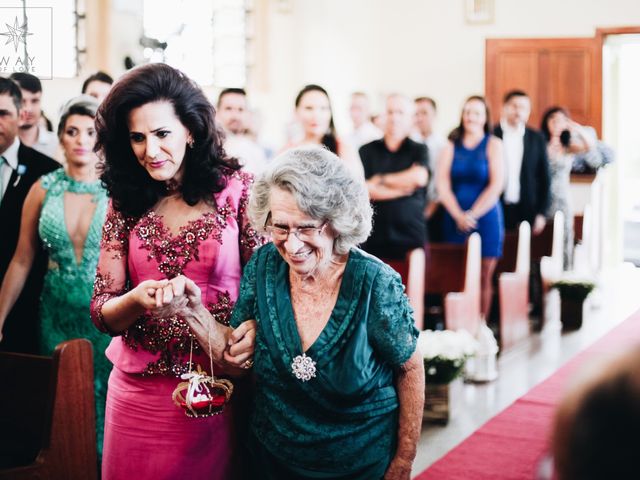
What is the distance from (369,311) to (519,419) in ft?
5.42

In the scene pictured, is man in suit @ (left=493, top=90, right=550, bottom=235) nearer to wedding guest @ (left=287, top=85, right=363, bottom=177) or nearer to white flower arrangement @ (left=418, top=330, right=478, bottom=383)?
wedding guest @ (left=287, top=85, right=363, bottom=177)

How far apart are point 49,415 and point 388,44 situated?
11781 millimetres

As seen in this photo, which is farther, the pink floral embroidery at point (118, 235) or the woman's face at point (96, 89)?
the woman's face at point (96, 89)

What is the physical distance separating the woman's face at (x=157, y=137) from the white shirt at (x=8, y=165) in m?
1.69

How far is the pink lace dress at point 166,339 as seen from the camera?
222cm

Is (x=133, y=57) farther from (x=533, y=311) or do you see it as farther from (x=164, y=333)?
(x=164, y=333)

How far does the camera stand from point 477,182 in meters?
6.64

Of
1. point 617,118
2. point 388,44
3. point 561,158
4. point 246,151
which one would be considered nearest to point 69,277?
point 246,151

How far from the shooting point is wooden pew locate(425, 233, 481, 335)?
546 cm

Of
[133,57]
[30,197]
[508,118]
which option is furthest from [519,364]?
[133,57]

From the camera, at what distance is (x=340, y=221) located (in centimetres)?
194

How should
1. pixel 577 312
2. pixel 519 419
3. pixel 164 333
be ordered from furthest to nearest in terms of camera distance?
1. pixel 577 312
2. pixel 519 419
3. pixel 164 333

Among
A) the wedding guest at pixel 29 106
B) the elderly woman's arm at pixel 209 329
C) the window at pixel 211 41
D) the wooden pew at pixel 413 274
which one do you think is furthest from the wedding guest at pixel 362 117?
the elderly woman's arm at pixel 209 329

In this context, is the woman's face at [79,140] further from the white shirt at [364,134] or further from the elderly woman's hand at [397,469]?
the white shirt at [364,134]
